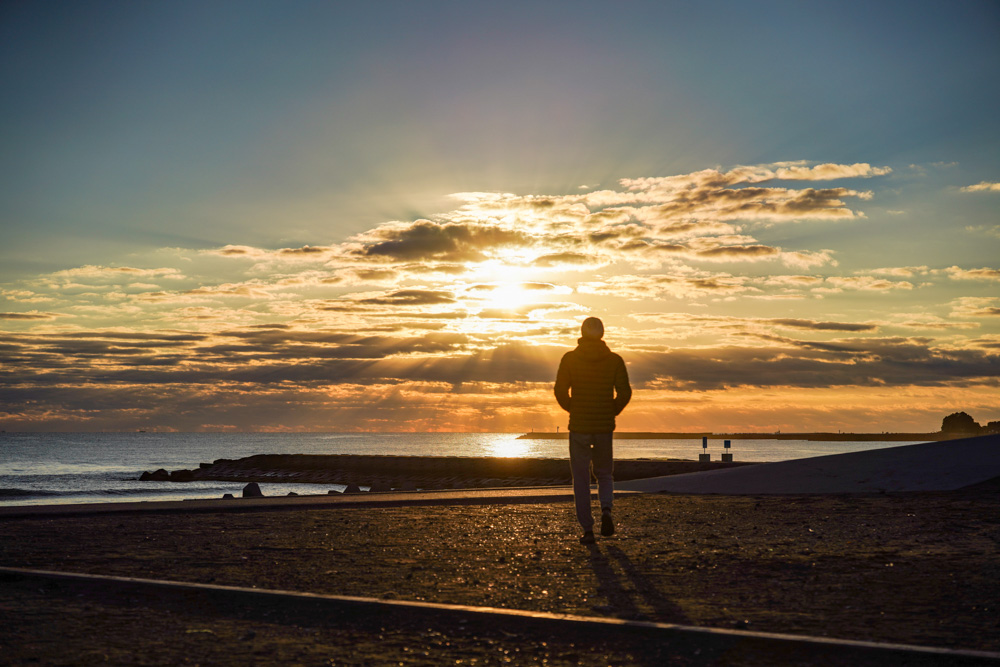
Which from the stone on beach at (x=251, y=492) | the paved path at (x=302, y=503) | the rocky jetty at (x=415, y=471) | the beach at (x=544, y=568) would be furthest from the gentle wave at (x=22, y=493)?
the beach at (x=544, y=568)

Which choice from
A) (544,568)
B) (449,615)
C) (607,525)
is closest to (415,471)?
(607,525)

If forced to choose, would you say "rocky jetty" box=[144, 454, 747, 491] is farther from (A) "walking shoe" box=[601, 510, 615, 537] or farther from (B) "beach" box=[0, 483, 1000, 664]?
(A) "walking shoe" box=[601, 510, 615, 537]

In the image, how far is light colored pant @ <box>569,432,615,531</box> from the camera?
8.58 meters

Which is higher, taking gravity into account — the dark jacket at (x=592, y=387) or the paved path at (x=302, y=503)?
the dark jacket at (x=592, y=387)

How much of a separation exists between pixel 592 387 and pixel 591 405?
0.19 metres

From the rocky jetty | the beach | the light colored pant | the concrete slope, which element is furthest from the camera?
the rocky jetty

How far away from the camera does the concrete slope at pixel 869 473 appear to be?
13539 millimetres

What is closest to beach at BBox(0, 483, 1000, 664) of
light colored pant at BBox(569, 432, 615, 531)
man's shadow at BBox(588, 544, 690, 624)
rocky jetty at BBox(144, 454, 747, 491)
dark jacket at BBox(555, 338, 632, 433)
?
man's shadow at BBox(588, 544, 690, 624)

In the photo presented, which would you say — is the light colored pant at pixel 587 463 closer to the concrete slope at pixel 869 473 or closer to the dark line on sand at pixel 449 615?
the dark line on sand at pixel 449 615

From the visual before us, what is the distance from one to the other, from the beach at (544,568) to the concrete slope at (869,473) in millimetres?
1362

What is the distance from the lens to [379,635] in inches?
187

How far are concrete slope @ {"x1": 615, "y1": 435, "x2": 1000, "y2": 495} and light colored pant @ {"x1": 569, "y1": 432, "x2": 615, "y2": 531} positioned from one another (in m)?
7.24

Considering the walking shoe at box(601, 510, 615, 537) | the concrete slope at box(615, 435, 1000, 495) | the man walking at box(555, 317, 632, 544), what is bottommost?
the walking shoe at box(601, 510, 615, 537)

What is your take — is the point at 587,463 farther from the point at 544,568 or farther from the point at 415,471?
the point at 415,471
